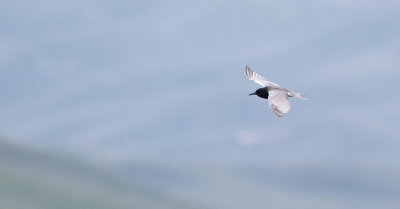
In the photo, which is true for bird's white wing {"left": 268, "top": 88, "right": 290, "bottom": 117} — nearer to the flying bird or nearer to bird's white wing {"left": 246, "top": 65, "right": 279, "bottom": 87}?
the flying bird

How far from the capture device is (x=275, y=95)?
1473cm

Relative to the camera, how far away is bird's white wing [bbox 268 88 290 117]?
13.9 metres

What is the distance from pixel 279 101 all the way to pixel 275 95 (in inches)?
16.8

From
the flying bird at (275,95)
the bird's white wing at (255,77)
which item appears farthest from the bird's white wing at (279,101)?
the bird's white wing at (255,77)

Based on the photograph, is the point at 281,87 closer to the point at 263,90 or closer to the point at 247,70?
the point at 263,90

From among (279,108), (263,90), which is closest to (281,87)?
(263,90)

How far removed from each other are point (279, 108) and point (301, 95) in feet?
4.15

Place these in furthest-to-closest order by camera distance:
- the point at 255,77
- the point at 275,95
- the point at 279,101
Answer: the point at 255,77 → the point at 275,95 → the point at 279,101

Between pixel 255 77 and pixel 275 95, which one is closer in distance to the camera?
pixel 275 95

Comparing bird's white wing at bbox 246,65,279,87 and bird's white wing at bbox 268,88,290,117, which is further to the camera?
bird's white wing at bbox 246,65,279,87

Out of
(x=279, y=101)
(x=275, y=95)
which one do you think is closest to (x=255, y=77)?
(x=275, y=95)

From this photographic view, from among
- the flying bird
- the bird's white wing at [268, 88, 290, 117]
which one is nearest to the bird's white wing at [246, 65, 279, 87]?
the flying bird

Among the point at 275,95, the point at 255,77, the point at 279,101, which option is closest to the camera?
the point at 279,101

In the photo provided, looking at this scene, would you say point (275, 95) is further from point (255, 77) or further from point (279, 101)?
point (255, 77)
